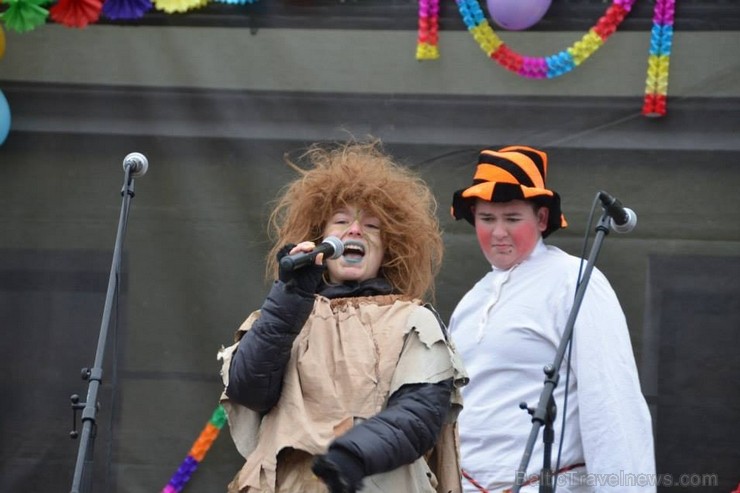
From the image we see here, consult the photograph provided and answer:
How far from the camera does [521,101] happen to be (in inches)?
160

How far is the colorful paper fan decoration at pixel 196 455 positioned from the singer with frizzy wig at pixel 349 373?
136cm

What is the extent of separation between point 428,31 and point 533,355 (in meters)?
1.29

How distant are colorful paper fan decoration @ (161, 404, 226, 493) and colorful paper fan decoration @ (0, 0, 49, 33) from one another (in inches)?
59.0

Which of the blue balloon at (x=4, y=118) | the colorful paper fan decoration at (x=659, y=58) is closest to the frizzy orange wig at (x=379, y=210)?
the colorful paper fan decoration at (x=659, y=58)

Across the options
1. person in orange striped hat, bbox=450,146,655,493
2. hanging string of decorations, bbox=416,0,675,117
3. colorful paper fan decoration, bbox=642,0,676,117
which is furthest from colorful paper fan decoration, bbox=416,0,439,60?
colorful paper fan decoration, bbox=642,0,676,117

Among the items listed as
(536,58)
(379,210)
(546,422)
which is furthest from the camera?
(536,58)

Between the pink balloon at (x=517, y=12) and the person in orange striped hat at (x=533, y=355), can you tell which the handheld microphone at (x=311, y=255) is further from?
the pink balloon at (x=517, y=12)

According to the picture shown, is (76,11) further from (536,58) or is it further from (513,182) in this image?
(513,182)

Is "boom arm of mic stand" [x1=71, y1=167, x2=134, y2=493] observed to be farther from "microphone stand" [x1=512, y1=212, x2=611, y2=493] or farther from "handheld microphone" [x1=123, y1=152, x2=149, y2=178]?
"microphone stand" [x1=512, y1=212, x2=611, y2=493]

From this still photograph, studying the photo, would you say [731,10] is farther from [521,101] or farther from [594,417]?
[594,417]

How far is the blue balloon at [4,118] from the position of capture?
417 cm

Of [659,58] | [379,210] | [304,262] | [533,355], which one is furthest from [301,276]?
[659,58]

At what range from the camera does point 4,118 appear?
418 centimetres

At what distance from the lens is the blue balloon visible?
13.7ft
